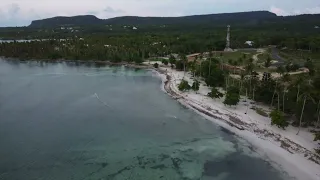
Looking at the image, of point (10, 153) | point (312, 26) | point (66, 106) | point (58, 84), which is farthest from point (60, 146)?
point (312, 26)

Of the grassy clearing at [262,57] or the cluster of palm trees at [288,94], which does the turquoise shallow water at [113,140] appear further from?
the grassy clearing at [262,57]

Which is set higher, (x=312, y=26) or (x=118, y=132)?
(x=312, y=26)

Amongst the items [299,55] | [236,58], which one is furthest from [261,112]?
[299,55]

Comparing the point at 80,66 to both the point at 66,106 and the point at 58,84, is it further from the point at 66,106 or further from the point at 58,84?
the point at 66,106

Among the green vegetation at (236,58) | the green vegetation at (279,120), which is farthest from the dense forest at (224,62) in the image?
the green vegetation at (236,58)

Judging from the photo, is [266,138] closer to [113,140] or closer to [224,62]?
[113,140]

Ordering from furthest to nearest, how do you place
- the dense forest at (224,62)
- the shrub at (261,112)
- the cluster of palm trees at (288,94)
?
the shrub at (261,112)
the dense forest at (224,62)
the cluster of palm trees at (288,94)
